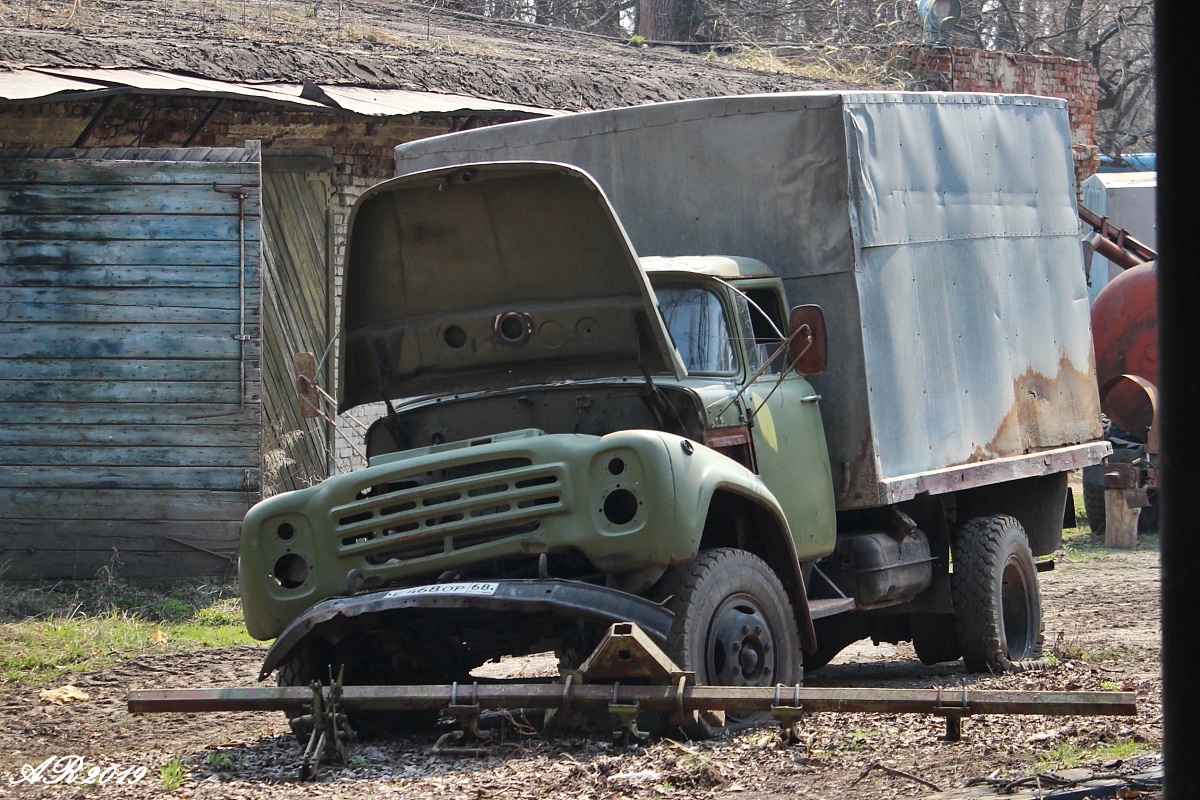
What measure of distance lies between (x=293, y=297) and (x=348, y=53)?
7.43 ft

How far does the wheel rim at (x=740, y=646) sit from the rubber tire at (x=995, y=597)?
263 cm

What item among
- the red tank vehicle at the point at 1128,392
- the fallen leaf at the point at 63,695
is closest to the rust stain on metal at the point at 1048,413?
the fallen leaf at the point at 63,695

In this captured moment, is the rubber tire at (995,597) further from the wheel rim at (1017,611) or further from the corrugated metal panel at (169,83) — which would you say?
the corrugated metal panel at (169,83)

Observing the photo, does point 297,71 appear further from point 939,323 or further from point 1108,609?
point 1108,609

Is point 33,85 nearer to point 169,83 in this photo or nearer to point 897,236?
point 169,83

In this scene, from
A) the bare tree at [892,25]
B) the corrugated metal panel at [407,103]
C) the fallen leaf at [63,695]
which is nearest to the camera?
the fallen leaf at [63,695]

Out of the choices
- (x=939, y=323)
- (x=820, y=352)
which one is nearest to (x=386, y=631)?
(x=820, y=352)

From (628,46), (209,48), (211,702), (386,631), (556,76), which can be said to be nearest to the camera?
(211,702)

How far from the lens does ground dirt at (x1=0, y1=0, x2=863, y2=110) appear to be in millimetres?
11172

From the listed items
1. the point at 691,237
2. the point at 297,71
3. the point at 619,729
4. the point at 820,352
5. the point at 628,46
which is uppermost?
the point at 628,46

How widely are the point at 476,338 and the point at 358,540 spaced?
4.09 ft

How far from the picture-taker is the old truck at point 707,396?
588 cm

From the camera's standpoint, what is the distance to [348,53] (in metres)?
12.9

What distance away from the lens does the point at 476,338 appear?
7.00 m
